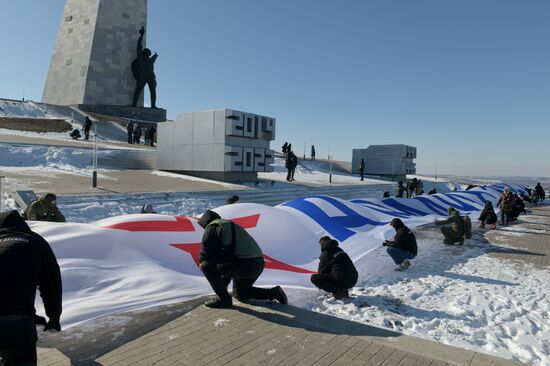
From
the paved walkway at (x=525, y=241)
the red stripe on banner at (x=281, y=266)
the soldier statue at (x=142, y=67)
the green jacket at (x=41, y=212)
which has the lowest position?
the paved walkway at (x=525, y=241)

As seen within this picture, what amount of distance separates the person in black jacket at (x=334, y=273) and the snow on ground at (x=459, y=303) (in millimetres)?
193

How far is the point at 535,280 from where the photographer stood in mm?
8180

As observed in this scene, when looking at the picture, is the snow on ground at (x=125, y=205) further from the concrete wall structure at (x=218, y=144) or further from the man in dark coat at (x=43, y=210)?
the concrete wall structure at (x=218, y=144)

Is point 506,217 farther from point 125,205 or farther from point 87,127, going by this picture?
point 87,127

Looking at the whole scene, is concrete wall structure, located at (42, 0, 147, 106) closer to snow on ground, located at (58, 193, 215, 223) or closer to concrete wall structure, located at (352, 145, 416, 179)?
concrete wall structure, located at (352, 145, 416, 179)

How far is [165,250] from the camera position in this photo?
680 cm

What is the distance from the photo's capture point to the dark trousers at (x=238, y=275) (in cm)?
520

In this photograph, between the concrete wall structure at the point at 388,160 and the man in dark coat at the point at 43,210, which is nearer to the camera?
the man in dark coat at the point at 43,210

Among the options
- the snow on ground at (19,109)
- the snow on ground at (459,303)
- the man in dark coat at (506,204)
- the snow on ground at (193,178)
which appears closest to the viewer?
the snow on ground at (459,303)

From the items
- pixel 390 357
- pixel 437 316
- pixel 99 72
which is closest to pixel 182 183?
pixel 437 316

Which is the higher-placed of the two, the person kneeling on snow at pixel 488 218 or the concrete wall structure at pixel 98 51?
the concrete wall structure at pixel 98 51

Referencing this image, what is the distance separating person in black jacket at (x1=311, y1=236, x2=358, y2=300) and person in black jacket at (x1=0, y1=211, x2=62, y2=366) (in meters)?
4.22

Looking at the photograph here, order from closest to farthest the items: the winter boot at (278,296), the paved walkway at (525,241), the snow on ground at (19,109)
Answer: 1. the winter boot at (278,296)
2. the paved walkway at (525,241)
3. the snow on ground at (19,109)

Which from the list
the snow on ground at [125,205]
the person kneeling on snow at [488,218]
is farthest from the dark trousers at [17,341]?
the person kneeling on snow at [488,218]
